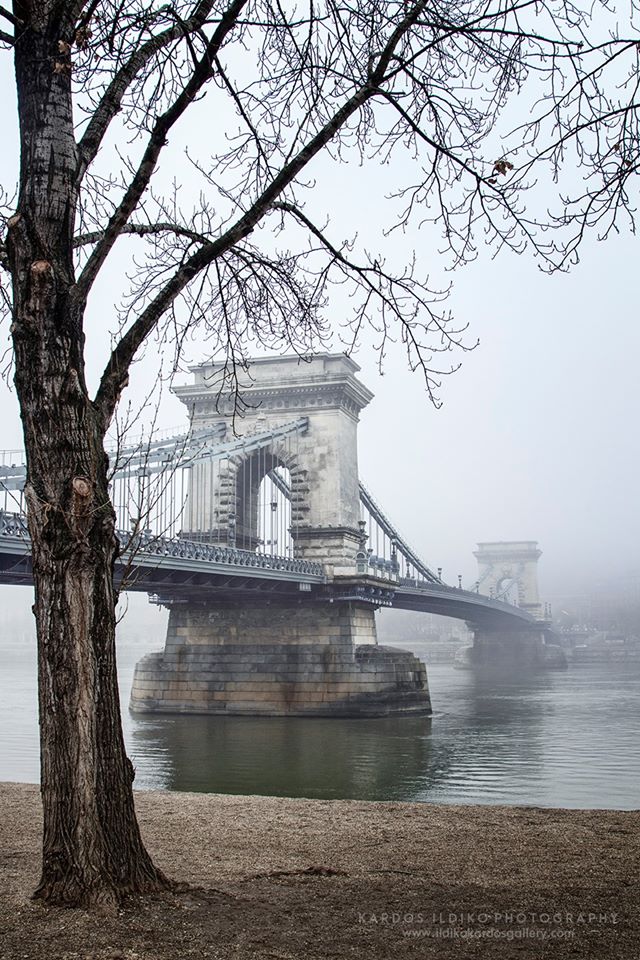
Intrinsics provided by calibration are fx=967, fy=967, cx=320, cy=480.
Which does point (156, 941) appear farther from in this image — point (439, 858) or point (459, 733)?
point (459, 733)

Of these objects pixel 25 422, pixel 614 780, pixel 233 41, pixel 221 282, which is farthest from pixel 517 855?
pixel 614 780

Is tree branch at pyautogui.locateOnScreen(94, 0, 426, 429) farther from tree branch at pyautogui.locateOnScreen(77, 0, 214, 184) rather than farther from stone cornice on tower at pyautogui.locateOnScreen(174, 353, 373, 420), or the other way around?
stone cornice on tower at pyautogui.locateOnScreen(174, 353, 373, 420)

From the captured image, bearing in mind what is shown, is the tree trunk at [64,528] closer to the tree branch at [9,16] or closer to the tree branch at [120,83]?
the tree branch at [9,16]

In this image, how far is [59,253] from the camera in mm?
5199

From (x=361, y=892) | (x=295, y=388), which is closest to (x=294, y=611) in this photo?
(x=295, y=388)

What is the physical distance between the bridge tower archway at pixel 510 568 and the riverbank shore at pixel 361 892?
103404 millimetres

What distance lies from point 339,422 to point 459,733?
16220mm

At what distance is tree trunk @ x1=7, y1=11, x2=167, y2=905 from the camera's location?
15.3 feet

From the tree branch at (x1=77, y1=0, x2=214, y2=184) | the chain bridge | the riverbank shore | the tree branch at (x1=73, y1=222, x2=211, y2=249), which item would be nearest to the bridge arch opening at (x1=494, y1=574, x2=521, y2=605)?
the chain bridge

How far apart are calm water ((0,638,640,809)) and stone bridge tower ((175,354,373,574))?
883 centimetres

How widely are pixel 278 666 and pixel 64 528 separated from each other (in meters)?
30.0

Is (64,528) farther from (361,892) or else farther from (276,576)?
(276,576)

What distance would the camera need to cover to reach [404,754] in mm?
23109

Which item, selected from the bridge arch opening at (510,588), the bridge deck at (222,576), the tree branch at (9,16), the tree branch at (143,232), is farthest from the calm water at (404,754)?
the bridge arch opening at (510,588)
